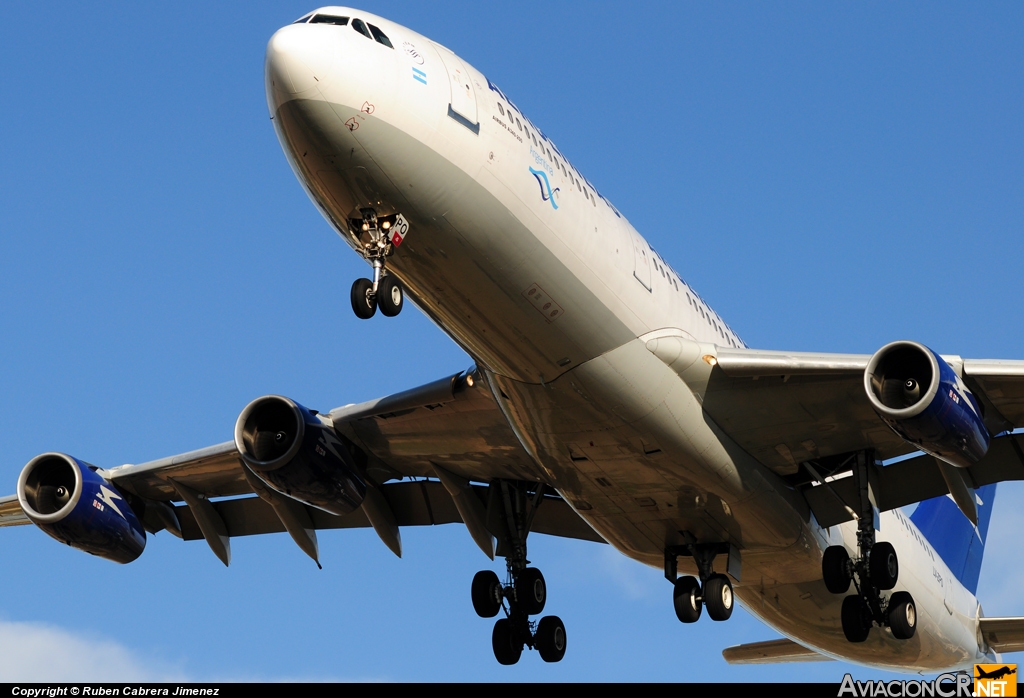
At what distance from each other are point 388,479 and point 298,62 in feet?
33.8

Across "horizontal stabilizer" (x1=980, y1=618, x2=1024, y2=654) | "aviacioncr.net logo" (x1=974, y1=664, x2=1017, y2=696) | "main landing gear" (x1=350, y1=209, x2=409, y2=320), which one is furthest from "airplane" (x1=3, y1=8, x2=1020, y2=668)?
"aviacioncr.net logo" (x1=974, y1=664, x2=1017, y2=696)

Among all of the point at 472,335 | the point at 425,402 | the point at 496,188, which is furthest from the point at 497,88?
the point at 425,402

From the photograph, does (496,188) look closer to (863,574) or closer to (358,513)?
(863,574)

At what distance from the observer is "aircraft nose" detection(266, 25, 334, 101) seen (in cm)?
1538

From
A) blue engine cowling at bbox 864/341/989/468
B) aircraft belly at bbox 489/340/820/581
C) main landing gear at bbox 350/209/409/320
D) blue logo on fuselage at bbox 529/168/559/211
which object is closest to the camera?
main landing gear at bbox 350/209/409/320

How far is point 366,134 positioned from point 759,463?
841cm

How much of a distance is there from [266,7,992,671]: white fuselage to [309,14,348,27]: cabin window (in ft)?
0.50

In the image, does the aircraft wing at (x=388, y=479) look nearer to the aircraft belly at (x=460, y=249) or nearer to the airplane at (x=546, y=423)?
the airplane at (x=546, y=423)

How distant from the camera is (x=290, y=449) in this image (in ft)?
71.1

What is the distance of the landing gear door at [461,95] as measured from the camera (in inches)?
651

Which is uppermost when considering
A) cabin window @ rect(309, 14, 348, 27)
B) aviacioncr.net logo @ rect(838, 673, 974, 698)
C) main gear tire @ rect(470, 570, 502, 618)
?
cabin window @ rect(309, 14, 348, 27)

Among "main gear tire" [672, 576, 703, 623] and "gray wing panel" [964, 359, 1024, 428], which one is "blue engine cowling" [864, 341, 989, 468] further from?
"main gear tire" [672, 576, 703, 623]

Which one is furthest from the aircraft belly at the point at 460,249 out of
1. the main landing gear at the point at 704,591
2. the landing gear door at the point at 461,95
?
the main landing gear at the point at 704,591

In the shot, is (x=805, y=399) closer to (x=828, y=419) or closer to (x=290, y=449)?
(x=828, y=419)
